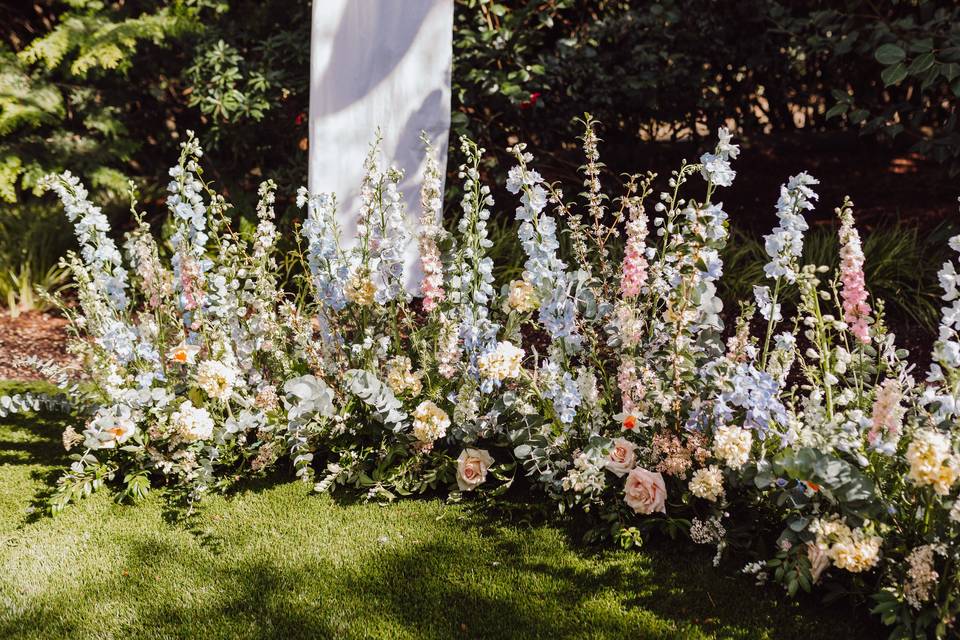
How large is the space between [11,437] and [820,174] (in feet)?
16.4

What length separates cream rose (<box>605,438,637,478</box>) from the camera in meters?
2.51

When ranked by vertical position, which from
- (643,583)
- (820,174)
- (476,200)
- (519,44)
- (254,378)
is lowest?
(643,583)

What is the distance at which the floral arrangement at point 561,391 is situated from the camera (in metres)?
2.11

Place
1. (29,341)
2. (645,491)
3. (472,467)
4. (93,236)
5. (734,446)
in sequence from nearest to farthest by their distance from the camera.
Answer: (734,446)
(645,491)
(472,467)
(93,236)
(29,341)

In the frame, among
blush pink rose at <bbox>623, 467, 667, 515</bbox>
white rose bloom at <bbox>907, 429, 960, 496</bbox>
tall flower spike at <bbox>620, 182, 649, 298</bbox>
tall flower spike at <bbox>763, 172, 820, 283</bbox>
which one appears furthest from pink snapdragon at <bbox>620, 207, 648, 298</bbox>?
white rose bloom at <bbox>907, 429, 960, 496</bbox>

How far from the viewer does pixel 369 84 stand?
3.58 m

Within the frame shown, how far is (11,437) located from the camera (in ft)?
11.1

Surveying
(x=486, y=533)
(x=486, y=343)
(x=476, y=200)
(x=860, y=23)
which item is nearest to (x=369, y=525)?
(x=486, y=533)

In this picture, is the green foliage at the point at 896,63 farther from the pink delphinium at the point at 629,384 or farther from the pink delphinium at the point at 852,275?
the pink delphinium at the point at 629,384

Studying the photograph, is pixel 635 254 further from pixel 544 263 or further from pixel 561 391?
pixel 561 391

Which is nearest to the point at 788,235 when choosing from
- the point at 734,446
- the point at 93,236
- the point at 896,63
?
the point at 734,446

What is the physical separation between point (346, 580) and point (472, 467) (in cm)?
52

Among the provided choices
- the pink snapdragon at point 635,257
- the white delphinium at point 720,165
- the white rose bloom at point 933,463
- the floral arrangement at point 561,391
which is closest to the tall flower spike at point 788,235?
the floral arrangement at point 561,391

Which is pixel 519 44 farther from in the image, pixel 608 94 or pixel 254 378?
pixel 254 378
